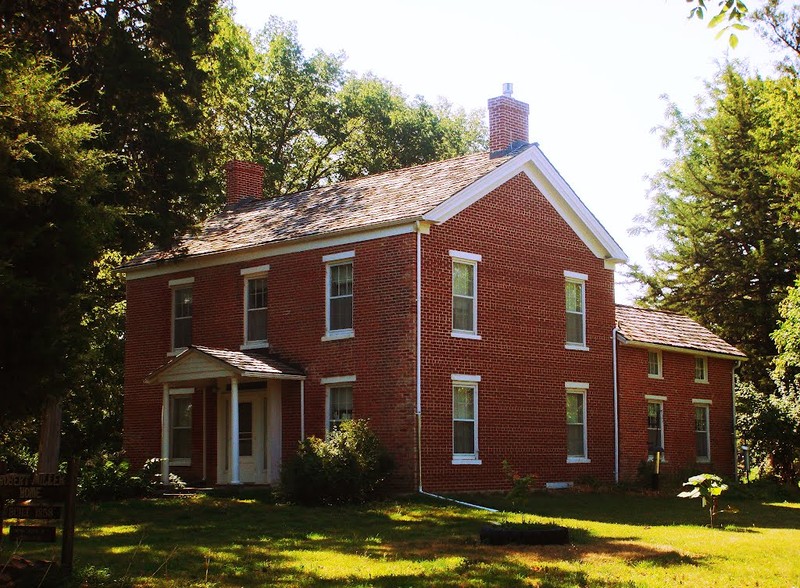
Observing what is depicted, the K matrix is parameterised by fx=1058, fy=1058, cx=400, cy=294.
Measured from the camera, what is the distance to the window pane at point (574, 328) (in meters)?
27.0

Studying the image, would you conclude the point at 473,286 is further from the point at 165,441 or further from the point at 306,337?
the point at 165,441

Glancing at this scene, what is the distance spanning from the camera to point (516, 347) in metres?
25.1

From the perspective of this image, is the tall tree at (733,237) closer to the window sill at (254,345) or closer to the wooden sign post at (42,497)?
the window sill at (254,345)

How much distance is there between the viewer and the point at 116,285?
35.2 metres

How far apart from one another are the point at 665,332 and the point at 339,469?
13339 mm

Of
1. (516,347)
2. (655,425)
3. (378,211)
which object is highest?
(378,211)

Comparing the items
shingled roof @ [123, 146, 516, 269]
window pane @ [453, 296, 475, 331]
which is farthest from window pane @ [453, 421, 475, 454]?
shingled roof @ [123, 146, 516, 269]

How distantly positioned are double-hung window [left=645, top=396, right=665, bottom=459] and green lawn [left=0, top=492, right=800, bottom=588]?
23.4 feet

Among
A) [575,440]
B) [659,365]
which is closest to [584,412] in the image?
[575,440]

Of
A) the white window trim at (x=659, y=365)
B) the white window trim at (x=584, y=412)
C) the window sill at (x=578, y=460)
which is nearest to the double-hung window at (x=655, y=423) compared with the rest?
the white window trim at (x=659, y=365)

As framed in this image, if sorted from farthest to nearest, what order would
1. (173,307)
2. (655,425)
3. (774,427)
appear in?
(774,427) < (655,425) < (173,307)

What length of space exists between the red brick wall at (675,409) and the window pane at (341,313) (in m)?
8.23

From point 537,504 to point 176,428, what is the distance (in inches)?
416

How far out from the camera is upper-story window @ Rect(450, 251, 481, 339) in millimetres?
23859
